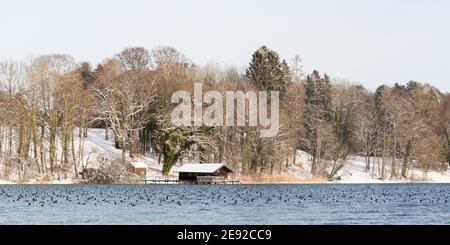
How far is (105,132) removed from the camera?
111 meters

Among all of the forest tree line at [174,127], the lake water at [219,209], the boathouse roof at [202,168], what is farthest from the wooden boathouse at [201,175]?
the lake water at [219,209]

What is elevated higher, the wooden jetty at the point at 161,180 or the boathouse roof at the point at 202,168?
the boathouse roof at the point at 202,168

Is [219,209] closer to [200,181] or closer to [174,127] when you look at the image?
[200,181]

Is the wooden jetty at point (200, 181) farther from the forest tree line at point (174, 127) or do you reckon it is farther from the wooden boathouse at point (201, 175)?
the forest tree line at point (174, 127)
